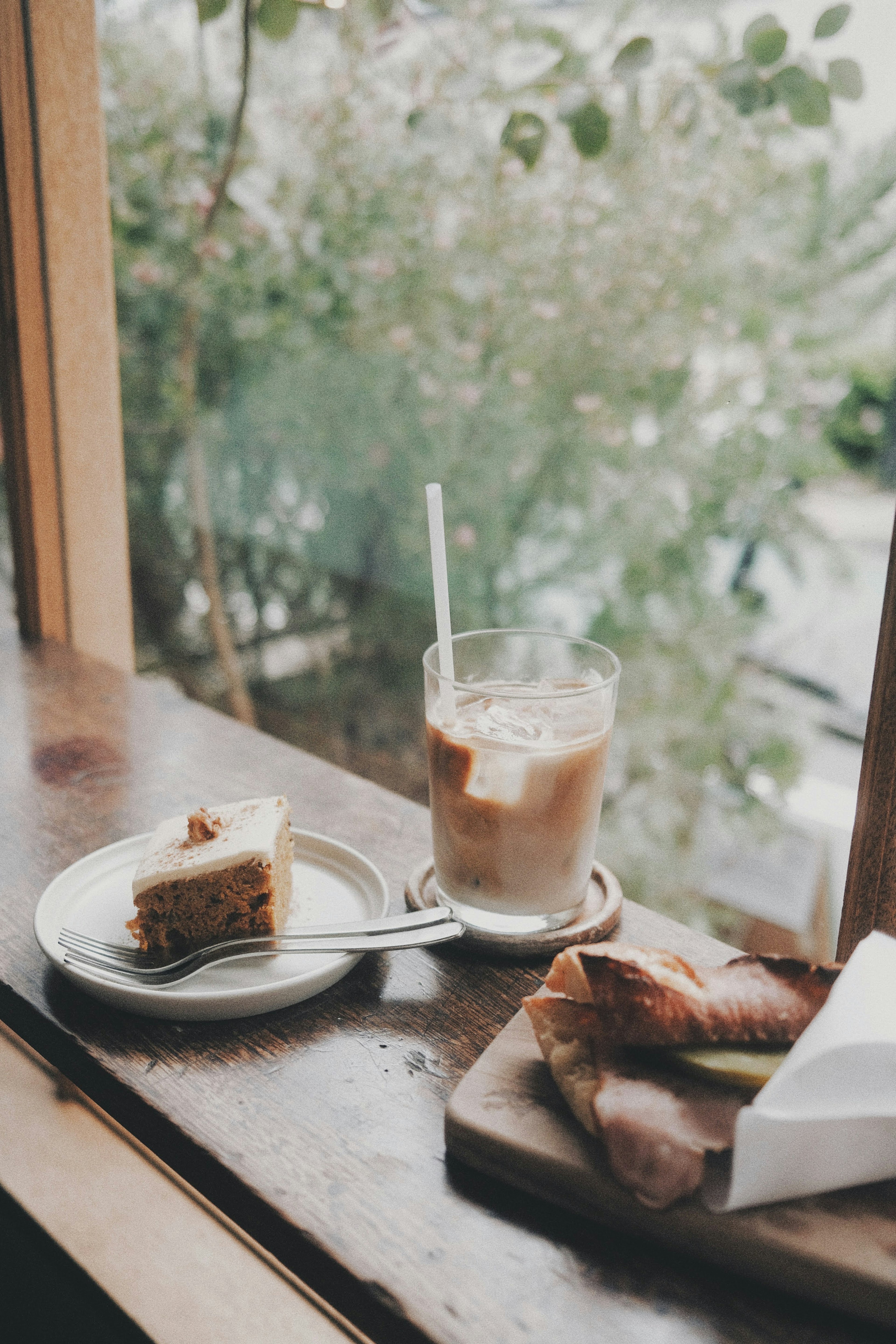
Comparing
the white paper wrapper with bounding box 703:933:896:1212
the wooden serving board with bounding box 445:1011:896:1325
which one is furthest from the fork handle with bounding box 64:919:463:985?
the white paper wrapper with bounding box 703:933:896:1212

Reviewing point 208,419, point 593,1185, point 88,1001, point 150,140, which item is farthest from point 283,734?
point 593,1185

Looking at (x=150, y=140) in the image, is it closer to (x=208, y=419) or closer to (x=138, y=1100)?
(x=208, y=419)

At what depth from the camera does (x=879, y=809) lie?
0.77m

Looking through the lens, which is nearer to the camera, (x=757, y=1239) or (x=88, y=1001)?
(x=757, y=1239)

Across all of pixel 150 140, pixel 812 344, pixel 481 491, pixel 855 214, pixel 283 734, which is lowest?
pixel 283 734

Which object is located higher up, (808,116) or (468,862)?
(808,116)

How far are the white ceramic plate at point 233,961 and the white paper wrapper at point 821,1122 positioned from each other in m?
0.35

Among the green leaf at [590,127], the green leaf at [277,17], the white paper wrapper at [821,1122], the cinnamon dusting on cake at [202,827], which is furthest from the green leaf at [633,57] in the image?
the white paper wrapper at [821,1122]

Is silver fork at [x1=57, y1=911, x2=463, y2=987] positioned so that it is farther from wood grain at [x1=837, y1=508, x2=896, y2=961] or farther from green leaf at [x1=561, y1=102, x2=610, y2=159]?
green leaf at [x1=561, y1=102, x2=610, y2=159]

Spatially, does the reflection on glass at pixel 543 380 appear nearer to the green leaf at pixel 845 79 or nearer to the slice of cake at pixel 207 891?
the green leaf at pixel 845 79

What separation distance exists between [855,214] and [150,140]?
1.83 meters

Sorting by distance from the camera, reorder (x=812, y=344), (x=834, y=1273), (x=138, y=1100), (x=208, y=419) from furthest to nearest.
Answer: (x=208, y=419)
(x=812, y=344)
(x=138, y=1100)
(x=834, y=1273)

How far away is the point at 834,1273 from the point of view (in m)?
0.52

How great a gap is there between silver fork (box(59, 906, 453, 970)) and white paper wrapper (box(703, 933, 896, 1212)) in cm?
31
